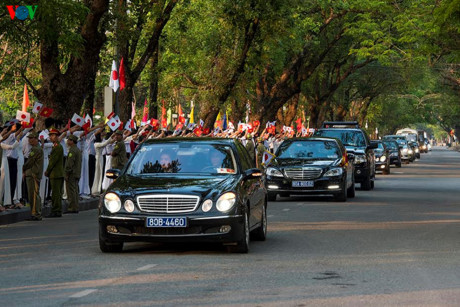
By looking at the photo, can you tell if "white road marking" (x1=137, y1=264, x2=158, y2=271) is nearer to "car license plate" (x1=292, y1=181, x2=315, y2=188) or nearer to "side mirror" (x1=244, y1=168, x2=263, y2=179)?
"side mirror" (x1=244, y1=168, x2=263, y2=179)

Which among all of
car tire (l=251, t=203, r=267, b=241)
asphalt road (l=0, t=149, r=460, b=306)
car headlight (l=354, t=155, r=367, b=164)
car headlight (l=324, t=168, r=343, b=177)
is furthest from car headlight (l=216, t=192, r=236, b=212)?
car headlight (l=354, t=155, r=367, b=164)

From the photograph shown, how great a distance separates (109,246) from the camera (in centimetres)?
1294

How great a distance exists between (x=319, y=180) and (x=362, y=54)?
2737 cm

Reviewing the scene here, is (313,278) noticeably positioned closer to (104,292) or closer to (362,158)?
(104,292)

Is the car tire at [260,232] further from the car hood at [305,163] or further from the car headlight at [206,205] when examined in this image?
the car hood at [305,163]

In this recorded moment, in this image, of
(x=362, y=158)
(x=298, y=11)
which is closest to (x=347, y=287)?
(x=362, y=158)

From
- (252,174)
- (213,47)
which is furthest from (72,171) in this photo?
(213,47)

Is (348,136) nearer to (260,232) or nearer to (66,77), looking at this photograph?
(66,77)

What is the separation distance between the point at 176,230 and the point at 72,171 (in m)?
8.84

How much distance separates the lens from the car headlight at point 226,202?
12.7m

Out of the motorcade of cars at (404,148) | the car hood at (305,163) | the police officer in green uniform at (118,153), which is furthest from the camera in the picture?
the motorcade of cars at (404,148)

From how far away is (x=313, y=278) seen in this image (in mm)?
10688

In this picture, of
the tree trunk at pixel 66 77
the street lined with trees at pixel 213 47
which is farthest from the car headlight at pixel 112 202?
the tree trunk at pixel 66 77

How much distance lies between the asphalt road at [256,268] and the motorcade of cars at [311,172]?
219 inches
